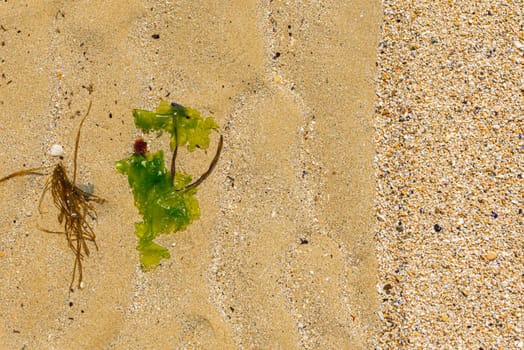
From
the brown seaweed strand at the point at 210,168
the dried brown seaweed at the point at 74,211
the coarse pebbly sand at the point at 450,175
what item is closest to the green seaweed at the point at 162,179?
the brown seaweed strand at the point at 210,168

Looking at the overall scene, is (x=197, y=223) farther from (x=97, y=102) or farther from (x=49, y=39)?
(x=49, y=39)

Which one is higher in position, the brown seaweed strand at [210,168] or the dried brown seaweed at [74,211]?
the brown seaweed strand at [210,168]

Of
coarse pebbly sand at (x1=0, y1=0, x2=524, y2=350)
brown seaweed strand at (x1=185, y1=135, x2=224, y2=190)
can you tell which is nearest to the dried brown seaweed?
coarse pebbly sand at (x1=0, y1=0, x2=524, y2=350)

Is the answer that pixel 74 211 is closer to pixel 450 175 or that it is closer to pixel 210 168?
pixel 210 168

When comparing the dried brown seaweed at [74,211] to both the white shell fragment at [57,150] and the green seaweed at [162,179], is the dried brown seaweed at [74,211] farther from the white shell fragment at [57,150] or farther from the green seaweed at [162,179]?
the green seaweed at [162,179]

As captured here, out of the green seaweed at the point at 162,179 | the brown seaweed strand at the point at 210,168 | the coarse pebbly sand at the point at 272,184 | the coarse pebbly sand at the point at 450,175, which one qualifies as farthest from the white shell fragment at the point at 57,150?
the coarse pebbly sand at the point at 450,175

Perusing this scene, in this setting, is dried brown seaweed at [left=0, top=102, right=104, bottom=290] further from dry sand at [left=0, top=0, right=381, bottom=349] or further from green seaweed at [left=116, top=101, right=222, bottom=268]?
green seaweed at [left=116, top=101, right=222, bottom=268]

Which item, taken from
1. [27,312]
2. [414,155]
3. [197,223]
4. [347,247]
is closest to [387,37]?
[414,155]
